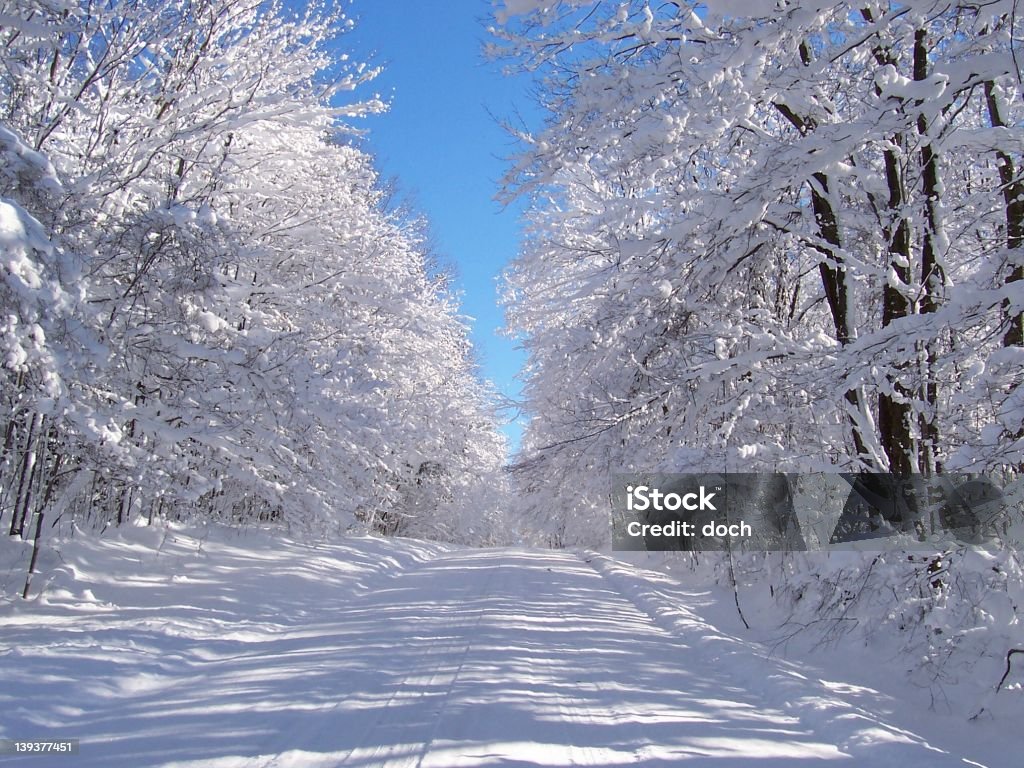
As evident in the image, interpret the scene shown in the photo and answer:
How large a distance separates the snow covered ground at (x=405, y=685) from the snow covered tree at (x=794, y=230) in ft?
7.08

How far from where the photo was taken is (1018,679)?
5.16m

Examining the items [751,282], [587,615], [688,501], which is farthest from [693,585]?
[751,282]

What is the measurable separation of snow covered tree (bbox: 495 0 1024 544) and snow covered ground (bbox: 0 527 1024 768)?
2158 mm

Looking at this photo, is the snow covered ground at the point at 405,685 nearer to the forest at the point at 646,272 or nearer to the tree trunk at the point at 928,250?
the forest at the point at 646,272

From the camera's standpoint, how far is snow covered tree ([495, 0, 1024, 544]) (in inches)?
195

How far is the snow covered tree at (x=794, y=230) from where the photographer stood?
4.95 m

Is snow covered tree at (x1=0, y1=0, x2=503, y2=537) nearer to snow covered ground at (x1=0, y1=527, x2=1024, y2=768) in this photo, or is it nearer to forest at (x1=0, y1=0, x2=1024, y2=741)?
forest at (x1=0, y1=0, x2=1024, y2=741)

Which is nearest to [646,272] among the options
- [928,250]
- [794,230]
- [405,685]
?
[794,230]

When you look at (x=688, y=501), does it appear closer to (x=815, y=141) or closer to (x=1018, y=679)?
(x=1018, y=679)

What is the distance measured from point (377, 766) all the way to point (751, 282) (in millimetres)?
8038

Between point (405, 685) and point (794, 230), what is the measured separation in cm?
681

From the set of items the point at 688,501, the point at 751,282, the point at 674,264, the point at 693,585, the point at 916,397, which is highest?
the point at 751,282

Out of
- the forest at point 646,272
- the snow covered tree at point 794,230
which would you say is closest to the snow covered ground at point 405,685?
the forest at point 646,272

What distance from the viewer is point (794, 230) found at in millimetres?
8297
